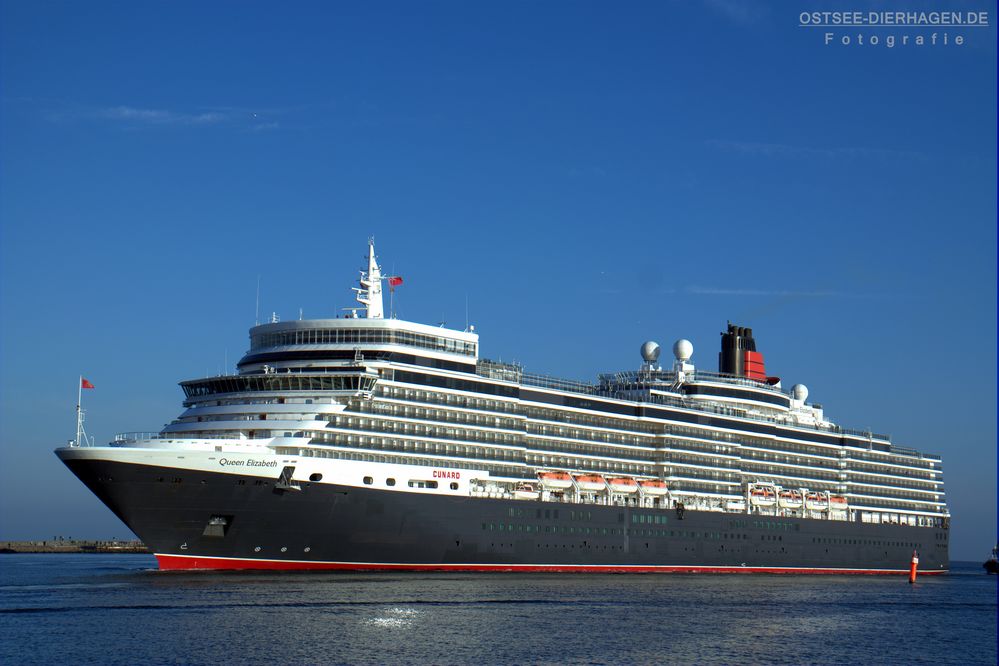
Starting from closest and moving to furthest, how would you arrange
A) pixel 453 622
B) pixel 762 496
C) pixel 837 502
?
pixel 453 622 < pixel 762 496 < pixel 837 502

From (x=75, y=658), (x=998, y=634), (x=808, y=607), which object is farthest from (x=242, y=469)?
(x=998, y=634)

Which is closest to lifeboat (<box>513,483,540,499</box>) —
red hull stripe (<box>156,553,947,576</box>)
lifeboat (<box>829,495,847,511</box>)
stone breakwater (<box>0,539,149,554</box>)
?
red hull stripe (<box>156,553,947,576</box>)

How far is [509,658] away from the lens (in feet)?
131

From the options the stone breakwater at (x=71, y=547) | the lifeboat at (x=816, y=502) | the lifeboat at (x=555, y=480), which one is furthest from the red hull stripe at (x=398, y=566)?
the stone breakwater at (x=71, y=547)

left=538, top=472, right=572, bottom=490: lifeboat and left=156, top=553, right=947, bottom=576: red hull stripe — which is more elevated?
left=538, top=472, right=572, bottom=490: lifeboat

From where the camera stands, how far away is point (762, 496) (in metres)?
92.2

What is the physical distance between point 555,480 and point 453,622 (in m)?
30.5

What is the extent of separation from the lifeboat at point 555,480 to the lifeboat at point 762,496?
2048 cm

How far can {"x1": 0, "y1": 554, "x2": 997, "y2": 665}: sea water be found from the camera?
131 ft

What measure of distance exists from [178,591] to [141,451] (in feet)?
32.4

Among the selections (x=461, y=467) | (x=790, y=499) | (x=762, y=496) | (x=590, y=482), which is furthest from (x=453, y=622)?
(x=790, y=499)

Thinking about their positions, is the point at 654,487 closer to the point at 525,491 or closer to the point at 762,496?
the point at 762,496

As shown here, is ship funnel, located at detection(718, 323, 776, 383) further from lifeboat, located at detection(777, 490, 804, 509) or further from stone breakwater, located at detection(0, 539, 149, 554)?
stone breakwater, located at detection(0, 539, 149, 554)

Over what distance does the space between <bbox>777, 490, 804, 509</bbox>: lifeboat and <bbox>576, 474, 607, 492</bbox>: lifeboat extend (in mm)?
20881
